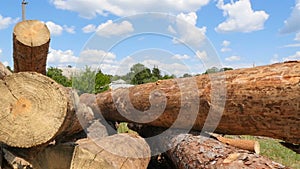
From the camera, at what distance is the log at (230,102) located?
3299 mm

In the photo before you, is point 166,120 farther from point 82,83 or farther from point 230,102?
point 82,83

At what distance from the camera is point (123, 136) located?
4.07m

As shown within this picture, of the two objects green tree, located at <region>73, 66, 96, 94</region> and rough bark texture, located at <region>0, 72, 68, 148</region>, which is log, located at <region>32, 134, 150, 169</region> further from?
green tree, located at <region>73, 66, 96, 94</region>

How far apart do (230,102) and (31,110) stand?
6.73 ft

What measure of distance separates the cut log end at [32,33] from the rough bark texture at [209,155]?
1993 mm

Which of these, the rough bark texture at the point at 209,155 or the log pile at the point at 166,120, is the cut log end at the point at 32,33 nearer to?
the log pile at the point at 166,120

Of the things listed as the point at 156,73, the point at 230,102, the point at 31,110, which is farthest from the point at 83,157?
the point at 156,73

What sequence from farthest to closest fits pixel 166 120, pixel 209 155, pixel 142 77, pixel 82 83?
pixel 82 83, pixel 142 77, pixel 166 120, pixel 209 155

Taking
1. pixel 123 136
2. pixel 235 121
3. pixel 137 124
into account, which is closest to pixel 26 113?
pixel 123 136

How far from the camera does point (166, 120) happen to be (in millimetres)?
4703

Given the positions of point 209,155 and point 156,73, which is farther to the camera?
point 156,73

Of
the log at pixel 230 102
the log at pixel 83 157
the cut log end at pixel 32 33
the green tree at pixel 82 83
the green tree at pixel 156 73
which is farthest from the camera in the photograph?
the green tree at pixel 82 83

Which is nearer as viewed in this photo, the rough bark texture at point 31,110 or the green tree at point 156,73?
the rough bark texture at point 31,110

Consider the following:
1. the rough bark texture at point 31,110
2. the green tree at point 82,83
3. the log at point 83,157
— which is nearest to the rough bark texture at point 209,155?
the log at point 83,157
